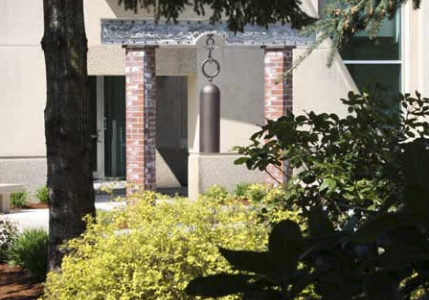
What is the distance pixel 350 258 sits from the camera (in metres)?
1.64

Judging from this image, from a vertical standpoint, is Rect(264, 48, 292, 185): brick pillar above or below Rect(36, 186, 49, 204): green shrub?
above

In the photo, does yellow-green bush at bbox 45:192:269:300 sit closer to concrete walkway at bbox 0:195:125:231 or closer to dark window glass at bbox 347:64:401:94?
concrete walkway at bbox 0:195:125:231

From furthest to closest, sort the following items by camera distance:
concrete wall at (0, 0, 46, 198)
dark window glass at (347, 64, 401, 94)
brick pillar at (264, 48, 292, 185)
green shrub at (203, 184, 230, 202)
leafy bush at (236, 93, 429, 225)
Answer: dark window glass at (347, 64, 401, 94), concrete wall at (0, 0, 46, 198), brick pillar at (264, 48, 292, 185), green shrub at (203, 184, 230, 202), leafy bush at (236, 93, 429, 225)

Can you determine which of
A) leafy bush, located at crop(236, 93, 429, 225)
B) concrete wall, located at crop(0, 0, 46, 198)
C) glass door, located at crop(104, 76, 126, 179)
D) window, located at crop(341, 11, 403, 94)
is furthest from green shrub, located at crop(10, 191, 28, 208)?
leafy bush, located at crop(236, 93, 429, 225)

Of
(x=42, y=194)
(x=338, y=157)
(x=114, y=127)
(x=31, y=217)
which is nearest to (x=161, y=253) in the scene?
(x=338, y=157)

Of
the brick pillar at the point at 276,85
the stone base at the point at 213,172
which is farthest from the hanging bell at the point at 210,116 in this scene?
the stone base at the point at 213,172

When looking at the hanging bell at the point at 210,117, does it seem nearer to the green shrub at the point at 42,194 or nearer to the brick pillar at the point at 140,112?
the brick pillar at the point at 140,112

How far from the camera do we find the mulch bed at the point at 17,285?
9203 millimetres

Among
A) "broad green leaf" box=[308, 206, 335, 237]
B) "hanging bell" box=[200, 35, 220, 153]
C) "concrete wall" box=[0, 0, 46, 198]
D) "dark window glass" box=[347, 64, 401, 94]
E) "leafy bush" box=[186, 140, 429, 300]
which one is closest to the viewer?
"leafy bush" box=[186, 140, 429, 300]

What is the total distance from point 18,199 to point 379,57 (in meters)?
8.73

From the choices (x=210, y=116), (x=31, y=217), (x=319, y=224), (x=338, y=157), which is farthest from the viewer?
(x=31, y=217)

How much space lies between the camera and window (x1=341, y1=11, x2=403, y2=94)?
21.0 meters

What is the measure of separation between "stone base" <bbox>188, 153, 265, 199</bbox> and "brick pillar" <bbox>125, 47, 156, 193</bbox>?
3.06 meters

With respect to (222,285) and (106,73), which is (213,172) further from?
(222,285)
